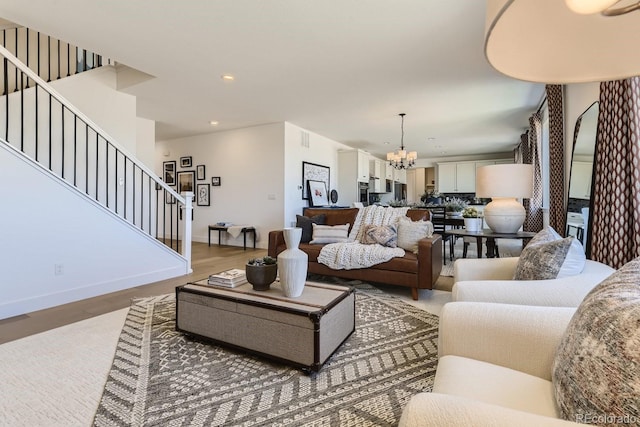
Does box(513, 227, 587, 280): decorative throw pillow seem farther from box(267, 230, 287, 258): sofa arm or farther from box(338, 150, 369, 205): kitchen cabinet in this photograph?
box(338, 150, 369, 205): kitchen cabinet

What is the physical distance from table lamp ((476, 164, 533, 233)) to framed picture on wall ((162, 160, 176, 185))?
6.83m

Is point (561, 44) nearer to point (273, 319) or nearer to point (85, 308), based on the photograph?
point (273, 319)

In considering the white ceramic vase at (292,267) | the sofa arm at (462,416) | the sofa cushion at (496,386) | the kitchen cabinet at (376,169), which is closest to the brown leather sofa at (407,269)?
the white ceramic vase at (292,267)

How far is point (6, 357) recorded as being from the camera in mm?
1940

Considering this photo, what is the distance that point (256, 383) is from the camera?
169 centimetres

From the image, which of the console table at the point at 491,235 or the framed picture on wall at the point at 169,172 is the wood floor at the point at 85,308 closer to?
the console table at the point at 491,235

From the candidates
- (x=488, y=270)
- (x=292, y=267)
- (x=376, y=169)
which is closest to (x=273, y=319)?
(x=292, y=267)

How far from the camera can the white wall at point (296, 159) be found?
623 cm

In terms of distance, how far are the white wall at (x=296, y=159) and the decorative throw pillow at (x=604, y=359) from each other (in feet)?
18.2

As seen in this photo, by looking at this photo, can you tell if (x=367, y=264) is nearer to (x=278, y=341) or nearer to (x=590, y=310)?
(x=278, y=341)

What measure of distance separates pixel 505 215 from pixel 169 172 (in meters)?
7.27

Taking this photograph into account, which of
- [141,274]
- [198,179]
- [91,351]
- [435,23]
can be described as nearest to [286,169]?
[198,179]

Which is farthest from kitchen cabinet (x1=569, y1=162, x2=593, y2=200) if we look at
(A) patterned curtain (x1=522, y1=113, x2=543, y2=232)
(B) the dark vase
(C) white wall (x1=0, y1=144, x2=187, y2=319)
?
(C) white wall (x1=0, y1=144, x2=187, y2=319)

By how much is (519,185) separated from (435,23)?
167cm
